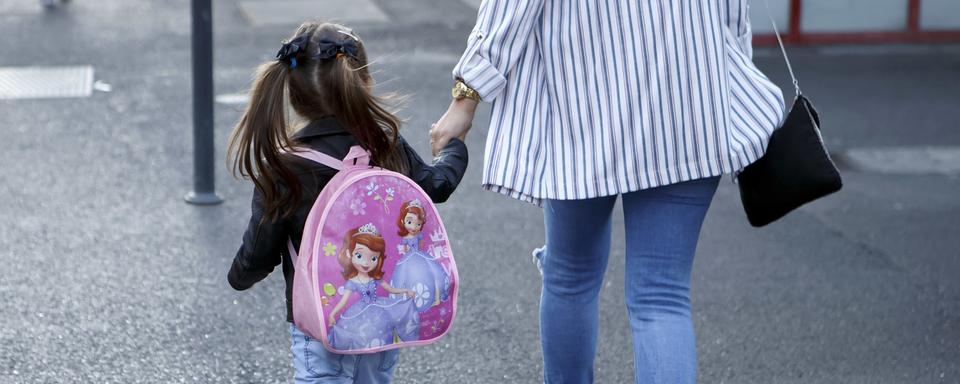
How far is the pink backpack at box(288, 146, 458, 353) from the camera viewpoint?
2.76 meters

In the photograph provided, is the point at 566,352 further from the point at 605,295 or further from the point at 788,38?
the point at 788,38

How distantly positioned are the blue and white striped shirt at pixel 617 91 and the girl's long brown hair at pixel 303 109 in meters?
0.20

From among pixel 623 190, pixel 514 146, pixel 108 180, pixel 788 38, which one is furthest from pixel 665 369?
pixel 788 38

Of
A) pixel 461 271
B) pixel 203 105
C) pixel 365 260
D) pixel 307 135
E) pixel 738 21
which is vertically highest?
pixel 738 21

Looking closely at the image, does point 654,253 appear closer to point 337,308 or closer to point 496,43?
point 496,43

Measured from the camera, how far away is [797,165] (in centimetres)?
284

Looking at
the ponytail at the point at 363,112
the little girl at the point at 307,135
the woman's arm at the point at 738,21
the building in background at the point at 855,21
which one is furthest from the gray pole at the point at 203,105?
the building in background at the point at 855,21

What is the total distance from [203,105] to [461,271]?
4.79 feet

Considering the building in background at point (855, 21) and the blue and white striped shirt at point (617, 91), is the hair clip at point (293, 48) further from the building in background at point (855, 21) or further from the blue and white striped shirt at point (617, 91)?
the building in background at point (855, 21)

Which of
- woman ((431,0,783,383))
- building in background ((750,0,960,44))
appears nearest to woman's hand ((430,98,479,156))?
woman ((431,0,783,383))

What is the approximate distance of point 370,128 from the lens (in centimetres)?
282

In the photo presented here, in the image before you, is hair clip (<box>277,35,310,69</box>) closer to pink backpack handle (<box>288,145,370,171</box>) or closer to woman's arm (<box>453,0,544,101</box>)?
pink backpack handle (<box>288,145,370,171</box>)

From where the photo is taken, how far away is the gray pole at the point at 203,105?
557cm

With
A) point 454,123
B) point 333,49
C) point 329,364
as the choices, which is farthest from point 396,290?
point 333,49
